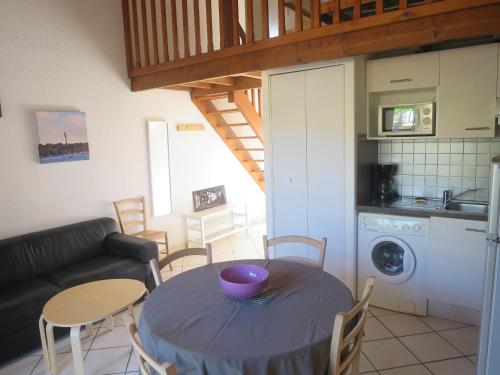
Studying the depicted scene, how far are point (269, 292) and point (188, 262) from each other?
259cm

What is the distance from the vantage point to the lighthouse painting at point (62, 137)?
335cm

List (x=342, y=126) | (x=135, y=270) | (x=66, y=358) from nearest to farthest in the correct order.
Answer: (x=66, y=358) < (x=342, y=126) < (x=135, y=270)

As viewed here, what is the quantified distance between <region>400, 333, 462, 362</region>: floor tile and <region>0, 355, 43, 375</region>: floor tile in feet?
8.51

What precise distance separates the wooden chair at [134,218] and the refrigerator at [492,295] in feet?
10.5

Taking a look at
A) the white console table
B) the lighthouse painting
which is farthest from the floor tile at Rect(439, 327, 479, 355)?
the lighthouse painting

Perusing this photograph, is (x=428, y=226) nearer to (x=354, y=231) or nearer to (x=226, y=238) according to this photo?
(x=354, y=231)

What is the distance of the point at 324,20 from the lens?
10.0ft

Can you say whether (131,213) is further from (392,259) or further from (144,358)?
(144,358)

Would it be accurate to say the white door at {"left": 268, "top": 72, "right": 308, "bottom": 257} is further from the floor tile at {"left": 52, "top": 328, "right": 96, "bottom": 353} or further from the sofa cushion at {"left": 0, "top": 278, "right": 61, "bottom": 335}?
the sofa cushion at {"left": 0, "top": 278, "right": 61, "bottom": 335}

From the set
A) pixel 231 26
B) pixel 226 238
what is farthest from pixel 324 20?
pixel 226 238

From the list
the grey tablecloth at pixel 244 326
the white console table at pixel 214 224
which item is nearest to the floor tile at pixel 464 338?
the grey tablecloth at pixel 244 326

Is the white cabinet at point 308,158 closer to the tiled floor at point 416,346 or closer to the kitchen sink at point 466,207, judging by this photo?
the tiled floor at point 416,346

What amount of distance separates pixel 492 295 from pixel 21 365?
2.94m

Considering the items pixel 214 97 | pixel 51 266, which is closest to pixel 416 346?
pixel 51 266
